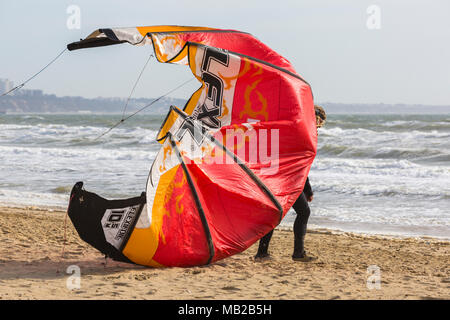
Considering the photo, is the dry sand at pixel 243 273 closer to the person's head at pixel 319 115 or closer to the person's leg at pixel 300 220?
the person's leg at pixel 300 220

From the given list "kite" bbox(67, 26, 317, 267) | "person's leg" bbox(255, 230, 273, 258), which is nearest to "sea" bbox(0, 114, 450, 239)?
"person's leg" bbox(255, 230, 273, 258)

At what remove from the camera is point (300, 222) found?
5977mm

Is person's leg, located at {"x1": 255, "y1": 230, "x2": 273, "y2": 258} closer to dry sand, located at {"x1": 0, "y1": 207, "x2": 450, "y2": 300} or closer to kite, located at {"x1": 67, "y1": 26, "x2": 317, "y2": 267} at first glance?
dry sand, located at {"x1": 0, "y1": 207, "x2": 450, "y2": 300}

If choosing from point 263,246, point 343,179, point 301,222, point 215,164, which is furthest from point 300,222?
point 343,179

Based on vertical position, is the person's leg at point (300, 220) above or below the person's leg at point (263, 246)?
above

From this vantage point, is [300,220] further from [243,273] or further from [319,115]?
[319,115]

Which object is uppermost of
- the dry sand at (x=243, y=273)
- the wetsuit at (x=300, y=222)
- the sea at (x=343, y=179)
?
the wetsuit at (x=300, y=222)

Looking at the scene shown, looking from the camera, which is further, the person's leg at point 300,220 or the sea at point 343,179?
the sea at point 343,179

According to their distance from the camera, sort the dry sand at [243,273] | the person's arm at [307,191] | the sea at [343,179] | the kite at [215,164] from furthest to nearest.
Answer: the sea at [343,179] → the person's arm at [307,191] → the kite at [215,164] → the dry sand at [243,273]

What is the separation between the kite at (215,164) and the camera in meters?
5.32

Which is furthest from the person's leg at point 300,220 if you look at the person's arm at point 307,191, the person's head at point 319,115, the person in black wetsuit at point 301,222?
the person's head at point 319,115

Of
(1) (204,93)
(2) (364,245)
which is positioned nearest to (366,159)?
(2) (364,245)

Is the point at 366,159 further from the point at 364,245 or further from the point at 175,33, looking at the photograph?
the point at 175,33

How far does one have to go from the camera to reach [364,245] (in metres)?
7.37
